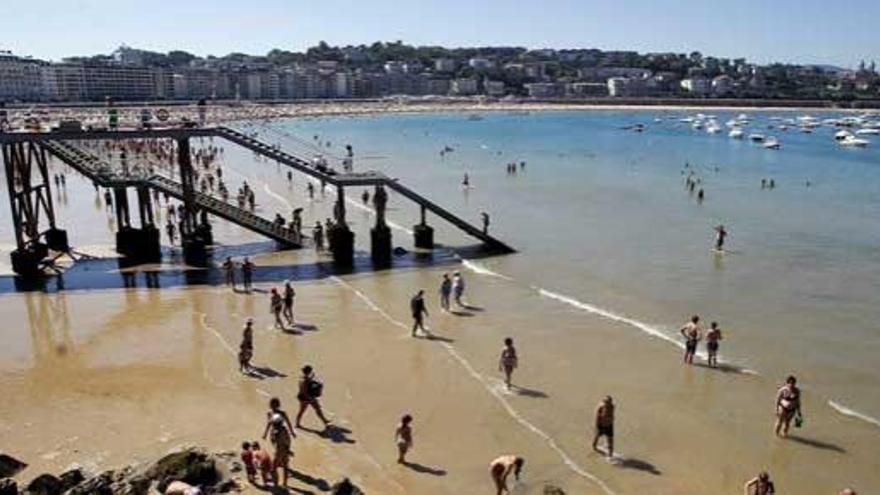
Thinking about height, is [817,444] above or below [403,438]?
below

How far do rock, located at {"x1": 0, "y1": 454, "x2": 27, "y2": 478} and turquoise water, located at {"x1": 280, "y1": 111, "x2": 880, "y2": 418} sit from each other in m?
12.8

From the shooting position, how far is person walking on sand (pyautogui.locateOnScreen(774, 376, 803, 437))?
1494 cm

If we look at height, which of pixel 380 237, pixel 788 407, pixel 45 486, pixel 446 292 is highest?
pixel 380 237

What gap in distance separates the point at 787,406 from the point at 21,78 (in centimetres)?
20881

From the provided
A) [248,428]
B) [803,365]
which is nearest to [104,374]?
[248,428]

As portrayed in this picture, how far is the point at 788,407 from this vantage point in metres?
15.0

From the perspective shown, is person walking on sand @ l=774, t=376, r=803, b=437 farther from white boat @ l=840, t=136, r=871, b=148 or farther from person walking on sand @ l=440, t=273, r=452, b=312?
white boat @ l=840, t=136, r=871, b=148

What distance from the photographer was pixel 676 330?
21.8m

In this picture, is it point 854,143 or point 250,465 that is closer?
point 250,465

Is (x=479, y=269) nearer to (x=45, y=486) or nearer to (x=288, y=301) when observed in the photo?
(x=288, y=301)

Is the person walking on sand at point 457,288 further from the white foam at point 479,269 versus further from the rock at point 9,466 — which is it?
the rock at point 9,466

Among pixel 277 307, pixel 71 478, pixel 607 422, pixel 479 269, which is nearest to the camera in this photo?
pixel 71 478

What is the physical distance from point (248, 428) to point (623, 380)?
26.3 feet

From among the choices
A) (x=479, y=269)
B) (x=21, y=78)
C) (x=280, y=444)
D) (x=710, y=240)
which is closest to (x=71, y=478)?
(x=280, y=444)
